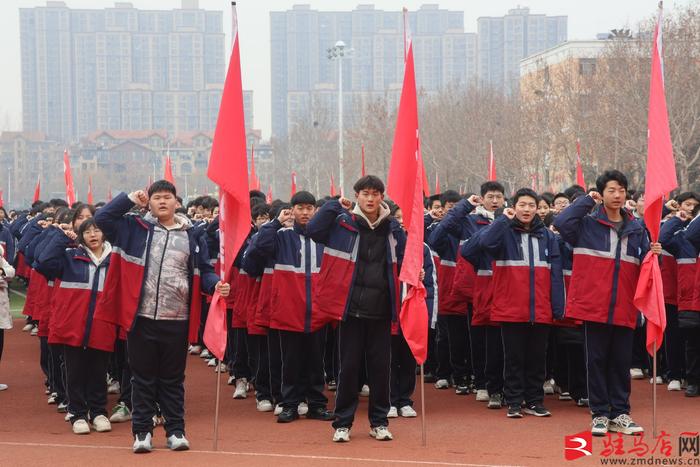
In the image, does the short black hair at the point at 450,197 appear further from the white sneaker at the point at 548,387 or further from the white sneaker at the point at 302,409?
the white sneaker at the point at 302,409

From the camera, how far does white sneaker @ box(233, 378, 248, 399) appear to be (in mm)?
11484

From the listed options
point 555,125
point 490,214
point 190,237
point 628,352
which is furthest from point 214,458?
point 555,125

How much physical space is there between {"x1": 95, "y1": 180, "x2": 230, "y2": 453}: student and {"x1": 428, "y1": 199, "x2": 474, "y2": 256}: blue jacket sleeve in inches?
118

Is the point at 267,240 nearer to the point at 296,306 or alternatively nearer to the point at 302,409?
the point at 296,306

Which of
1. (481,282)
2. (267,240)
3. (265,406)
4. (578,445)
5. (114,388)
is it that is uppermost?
(267,240)

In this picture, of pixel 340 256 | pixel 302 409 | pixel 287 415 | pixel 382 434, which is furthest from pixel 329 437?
pixel 340 256

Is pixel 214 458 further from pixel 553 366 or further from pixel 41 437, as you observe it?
pixel 553 366

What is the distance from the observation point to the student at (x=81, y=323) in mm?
9531

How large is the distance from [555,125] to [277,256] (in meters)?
30.4

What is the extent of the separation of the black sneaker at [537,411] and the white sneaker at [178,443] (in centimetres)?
307

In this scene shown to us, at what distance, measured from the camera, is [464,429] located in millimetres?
9383

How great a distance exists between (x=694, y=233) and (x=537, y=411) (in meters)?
2.42

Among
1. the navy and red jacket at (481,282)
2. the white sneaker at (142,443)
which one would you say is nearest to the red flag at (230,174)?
the white sneaker at (142,443)

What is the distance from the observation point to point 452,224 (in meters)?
11.0
